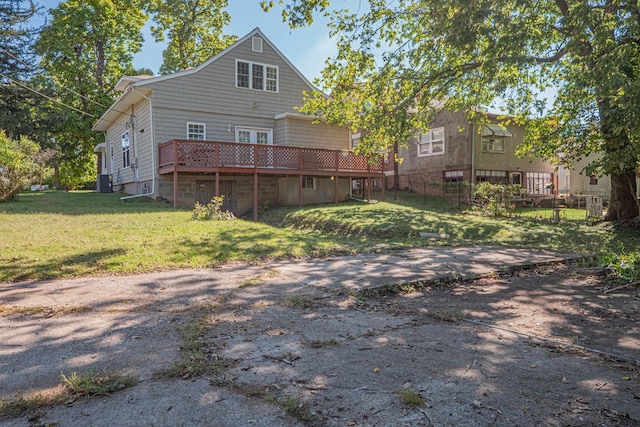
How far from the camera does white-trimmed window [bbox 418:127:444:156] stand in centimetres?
2414

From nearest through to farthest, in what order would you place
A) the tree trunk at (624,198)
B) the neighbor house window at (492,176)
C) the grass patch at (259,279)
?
the grass patch at (259,279), the tree trunk at (624,198), the neighbor house window at (492,176)

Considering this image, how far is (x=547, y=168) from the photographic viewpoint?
27.0m

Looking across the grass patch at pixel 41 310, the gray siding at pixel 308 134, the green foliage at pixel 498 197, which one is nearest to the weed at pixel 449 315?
the grass patch at pixel 41 310

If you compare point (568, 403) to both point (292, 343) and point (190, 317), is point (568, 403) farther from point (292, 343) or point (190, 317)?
point (190, 317)

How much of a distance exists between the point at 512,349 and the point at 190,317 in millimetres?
3160

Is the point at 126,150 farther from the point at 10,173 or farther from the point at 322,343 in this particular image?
the point at 322,343

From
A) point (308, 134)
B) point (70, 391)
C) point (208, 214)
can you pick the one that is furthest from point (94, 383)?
point (308, 134)

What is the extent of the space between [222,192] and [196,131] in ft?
9.33

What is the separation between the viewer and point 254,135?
61.0 ft

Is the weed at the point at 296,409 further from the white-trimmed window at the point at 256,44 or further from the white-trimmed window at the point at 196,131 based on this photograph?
the white-trimmed window at the point at 256,44

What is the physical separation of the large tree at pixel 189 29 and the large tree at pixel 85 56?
5.48ft

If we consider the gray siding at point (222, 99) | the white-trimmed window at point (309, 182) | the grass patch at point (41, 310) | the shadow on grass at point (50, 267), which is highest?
the gray siding at point (222, 99)

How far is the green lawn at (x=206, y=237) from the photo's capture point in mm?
7027

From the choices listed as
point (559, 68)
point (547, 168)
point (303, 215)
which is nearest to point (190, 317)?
point (303, 215)
